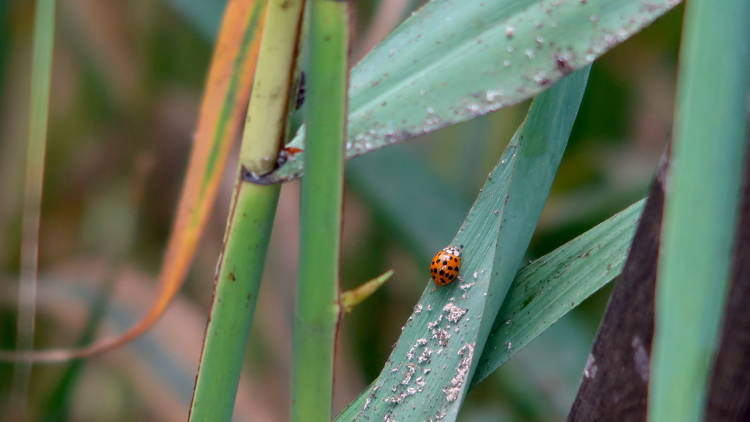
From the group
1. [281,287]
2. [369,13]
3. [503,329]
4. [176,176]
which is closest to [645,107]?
[369,13]

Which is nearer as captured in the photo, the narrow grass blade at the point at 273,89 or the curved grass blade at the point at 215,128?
the narrow grass blade at the point at 273,89

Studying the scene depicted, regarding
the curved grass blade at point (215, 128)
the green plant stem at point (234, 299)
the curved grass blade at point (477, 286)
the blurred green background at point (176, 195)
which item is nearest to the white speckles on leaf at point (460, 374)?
the curved grass blade at point (477, 286)

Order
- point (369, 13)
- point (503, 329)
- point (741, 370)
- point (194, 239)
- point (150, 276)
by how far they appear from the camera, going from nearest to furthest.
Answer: point (741, 370) < point (503, 329) < point (194, 239) < point (369, 13) < point (150, 276)

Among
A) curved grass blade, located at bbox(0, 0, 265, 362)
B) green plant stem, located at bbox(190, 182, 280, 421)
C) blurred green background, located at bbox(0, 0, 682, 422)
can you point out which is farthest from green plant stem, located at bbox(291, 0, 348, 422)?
blurred green background, located at bbox(0, 0, 682, 422)

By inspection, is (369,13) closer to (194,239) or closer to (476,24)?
(194,239)

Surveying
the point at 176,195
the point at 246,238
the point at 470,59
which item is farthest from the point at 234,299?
the point at 176,195

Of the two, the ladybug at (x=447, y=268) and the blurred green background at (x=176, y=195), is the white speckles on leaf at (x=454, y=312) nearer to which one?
the ladybug at (x=447, y=268)
